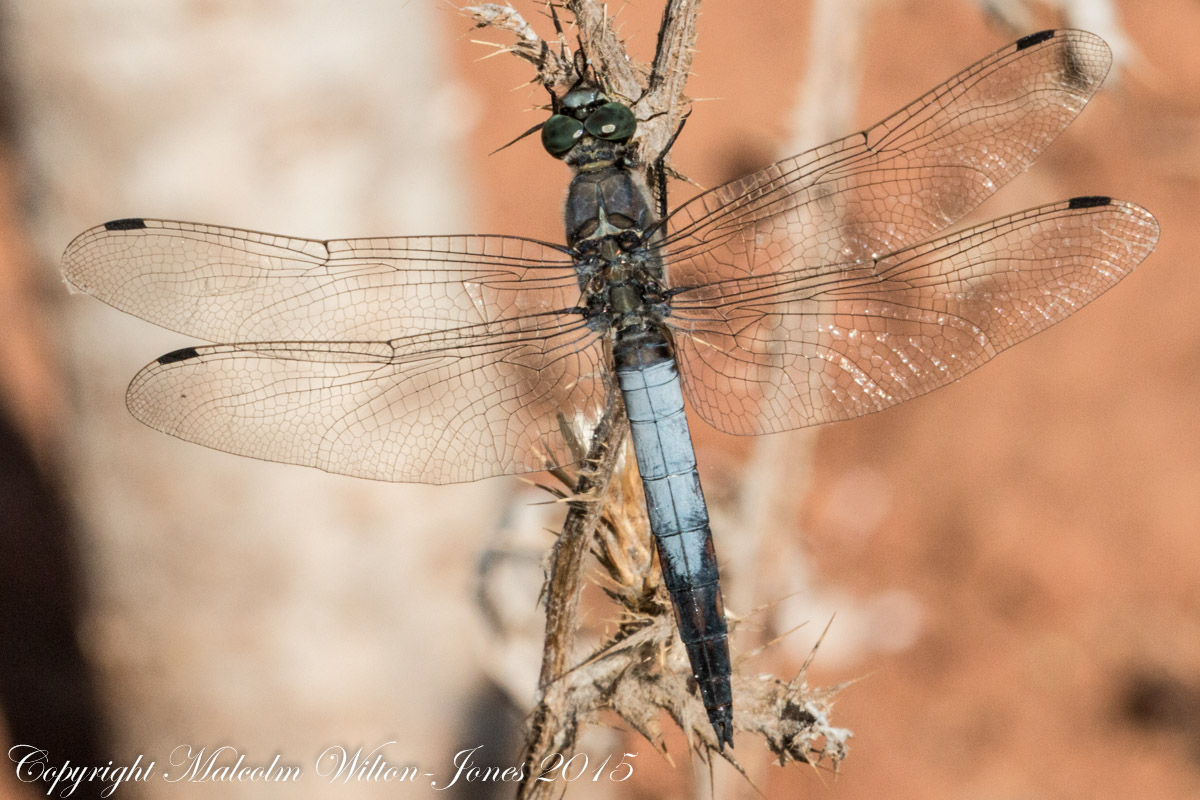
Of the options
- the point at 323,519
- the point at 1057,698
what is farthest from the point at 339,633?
the point at 1057,698

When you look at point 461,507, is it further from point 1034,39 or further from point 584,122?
point 1034,39

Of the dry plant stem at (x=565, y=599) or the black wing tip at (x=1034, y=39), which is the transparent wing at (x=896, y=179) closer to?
the black wing tip at (x=1034, y=39)

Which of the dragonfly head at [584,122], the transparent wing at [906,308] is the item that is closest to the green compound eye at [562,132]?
the dragonfly head at [584,122]

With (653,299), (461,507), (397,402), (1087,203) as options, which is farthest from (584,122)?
(461,507)

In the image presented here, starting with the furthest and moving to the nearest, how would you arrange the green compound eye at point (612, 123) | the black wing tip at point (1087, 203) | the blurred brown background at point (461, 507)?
the blurred brown background at point (461, 507) < the black wing tip at point (1087, 203) < the green compound eye at point (612, 123)

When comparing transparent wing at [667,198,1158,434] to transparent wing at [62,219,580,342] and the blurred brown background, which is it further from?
the blurred brown background

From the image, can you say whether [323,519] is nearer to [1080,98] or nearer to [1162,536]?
[1080,98]

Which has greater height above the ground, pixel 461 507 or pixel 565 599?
pixel 565 599

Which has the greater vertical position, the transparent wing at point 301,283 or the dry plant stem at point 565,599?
the transparent wing at point 301,283
